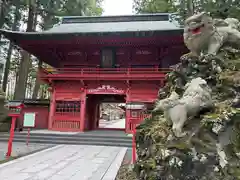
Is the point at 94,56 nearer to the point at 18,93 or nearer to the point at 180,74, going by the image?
the point at 18,93

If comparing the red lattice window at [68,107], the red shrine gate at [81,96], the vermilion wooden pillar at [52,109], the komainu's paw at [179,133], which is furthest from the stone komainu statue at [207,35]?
the vermilion wooden pillar at [52,109]

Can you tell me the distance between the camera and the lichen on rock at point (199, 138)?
2480mm

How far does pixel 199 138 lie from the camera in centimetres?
267

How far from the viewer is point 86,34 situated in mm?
11000

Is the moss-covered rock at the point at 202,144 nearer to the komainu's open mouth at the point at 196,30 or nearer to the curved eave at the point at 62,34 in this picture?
the komainu's open mouth at the point at 196,30

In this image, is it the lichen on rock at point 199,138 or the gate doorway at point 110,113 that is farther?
the gate doorway at point 110,113

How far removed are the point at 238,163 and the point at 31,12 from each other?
1665cm

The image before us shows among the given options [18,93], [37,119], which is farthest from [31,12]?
[37,119]

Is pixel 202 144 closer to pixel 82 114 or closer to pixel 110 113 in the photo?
pixel 82 114

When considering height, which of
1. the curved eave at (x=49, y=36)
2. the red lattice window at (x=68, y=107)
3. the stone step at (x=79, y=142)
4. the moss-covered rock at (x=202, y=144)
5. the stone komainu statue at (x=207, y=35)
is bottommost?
the stone step at (x=79, y=142)

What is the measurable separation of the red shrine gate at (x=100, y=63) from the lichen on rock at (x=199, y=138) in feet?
25.0

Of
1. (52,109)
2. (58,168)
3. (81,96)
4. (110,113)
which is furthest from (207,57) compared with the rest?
(110,113)

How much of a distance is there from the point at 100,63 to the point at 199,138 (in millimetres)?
10745

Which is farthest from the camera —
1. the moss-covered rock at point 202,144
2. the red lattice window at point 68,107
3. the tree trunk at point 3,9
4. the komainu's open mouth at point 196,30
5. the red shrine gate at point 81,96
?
the tree trunk at point 3,9
